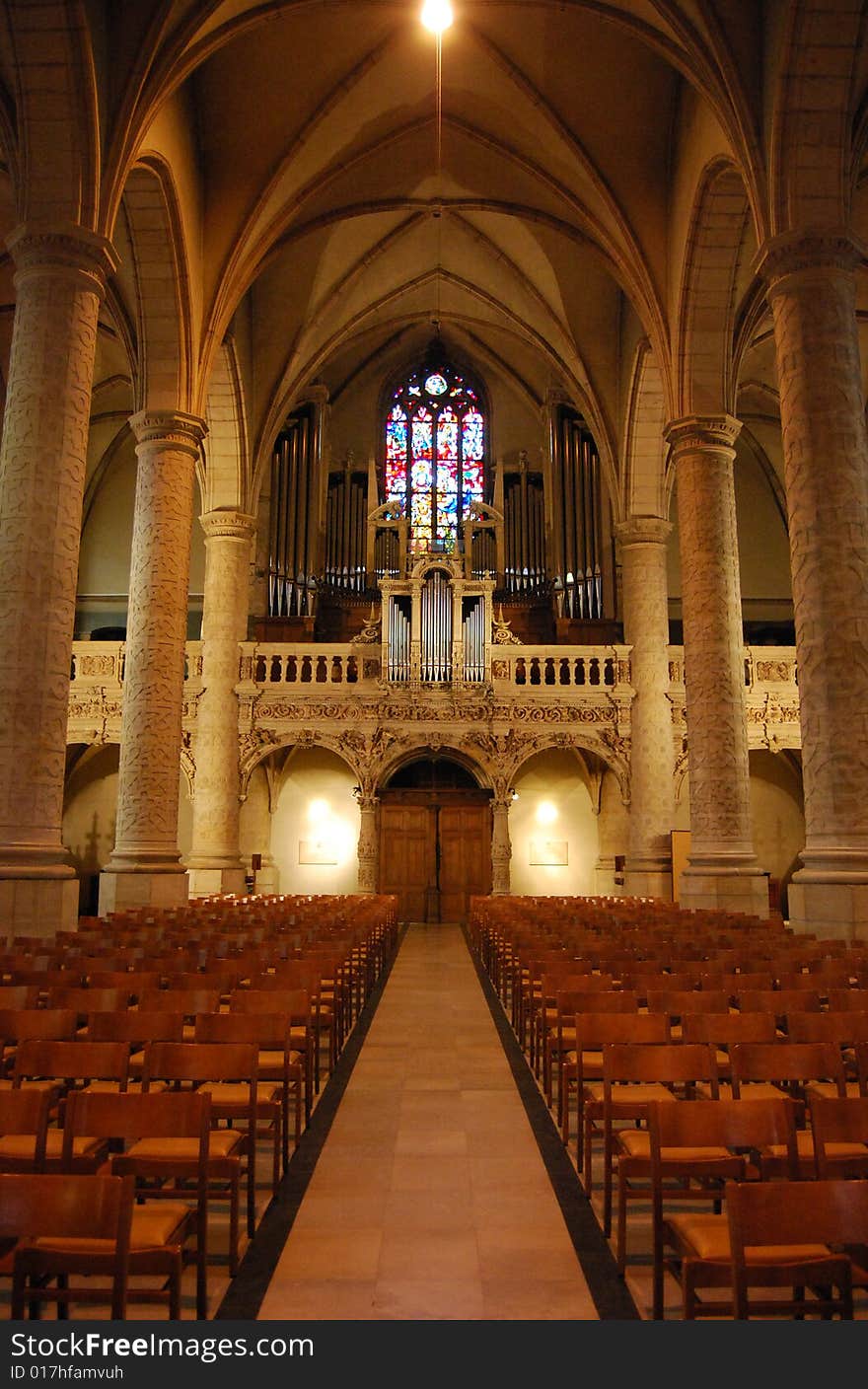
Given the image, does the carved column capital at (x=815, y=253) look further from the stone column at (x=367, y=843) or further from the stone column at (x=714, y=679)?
the stone column at (x=367, y=843)

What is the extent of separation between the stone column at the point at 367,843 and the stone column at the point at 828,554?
10.7m

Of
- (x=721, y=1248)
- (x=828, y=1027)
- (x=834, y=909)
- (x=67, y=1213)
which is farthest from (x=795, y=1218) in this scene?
(x=834, y=909)

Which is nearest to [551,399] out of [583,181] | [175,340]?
[583,181]

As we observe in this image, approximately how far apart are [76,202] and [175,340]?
4332 mm

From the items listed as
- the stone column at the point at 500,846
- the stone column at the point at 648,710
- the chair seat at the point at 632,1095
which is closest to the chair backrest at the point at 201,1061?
the chair seat at the point at 632,1095

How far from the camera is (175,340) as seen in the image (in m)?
14.4

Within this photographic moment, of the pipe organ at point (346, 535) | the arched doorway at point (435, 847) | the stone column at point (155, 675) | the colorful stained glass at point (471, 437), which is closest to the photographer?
the stone column at point (155, 675)

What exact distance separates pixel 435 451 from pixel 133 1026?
863 inches

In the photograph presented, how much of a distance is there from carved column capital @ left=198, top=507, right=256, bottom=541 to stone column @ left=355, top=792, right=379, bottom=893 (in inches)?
229

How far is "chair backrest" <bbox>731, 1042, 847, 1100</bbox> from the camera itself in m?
3.67

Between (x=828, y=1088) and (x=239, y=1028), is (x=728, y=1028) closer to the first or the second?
(x=828, y=1088)

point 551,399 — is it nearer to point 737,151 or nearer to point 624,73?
point 624,73

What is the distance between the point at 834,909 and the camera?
354 inches

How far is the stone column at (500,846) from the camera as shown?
19.3 meters
